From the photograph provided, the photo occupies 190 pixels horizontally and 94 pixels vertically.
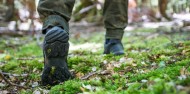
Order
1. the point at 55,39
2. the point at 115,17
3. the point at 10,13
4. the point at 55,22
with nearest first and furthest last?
the point at 55,39
the point at 55,22
the point at 115,17
the point at 10,13

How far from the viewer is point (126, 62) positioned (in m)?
2.90

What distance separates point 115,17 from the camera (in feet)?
11.1

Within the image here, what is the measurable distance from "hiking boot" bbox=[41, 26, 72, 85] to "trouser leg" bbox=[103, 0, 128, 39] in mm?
1213

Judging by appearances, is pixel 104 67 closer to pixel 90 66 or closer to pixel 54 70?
pixel 90 66

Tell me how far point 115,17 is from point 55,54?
Result: 4.44ft

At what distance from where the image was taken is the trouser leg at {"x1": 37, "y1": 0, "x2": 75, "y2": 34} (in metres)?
2.40

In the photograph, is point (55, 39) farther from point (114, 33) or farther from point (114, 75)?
point (114, 33)

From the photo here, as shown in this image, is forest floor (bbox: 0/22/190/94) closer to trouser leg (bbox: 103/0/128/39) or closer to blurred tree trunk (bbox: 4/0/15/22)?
trouser leg (bbox: 103/0/128/39)

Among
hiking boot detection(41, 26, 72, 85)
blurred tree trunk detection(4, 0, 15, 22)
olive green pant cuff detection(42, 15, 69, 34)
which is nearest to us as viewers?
hiking boot detection(41, 26, 72, 85)

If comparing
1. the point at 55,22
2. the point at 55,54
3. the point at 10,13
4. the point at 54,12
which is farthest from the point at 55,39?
the point at 10,13

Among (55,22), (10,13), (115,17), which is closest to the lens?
(55,22)

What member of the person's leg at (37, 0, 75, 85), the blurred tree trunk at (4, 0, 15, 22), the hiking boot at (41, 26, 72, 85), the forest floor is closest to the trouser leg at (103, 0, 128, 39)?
the forest floor

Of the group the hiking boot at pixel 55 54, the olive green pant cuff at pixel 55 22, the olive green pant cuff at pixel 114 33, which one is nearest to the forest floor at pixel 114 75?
the hiking boot at pixel 55 54

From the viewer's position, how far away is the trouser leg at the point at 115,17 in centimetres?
334
